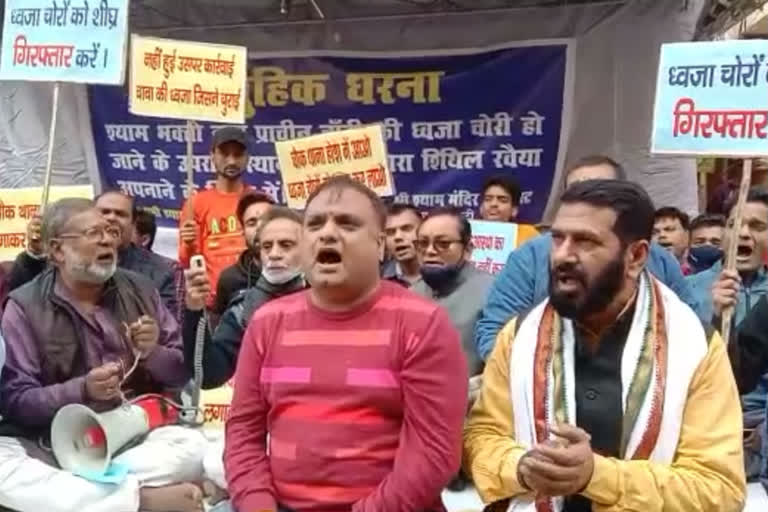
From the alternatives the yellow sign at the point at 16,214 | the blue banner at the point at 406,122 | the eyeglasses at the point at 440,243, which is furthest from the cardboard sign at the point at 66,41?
the blue banner at the point at 406,122

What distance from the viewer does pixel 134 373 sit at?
4395mm

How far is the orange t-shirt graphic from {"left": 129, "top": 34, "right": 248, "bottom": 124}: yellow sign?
0.96 m

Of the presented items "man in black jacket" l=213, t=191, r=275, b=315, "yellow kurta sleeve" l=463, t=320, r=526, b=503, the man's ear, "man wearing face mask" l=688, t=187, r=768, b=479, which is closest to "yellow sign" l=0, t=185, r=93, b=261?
"man in black jacket" l=213, t=191, r=275, b=315

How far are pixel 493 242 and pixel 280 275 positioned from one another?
2.19m

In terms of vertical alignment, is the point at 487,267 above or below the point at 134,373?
above

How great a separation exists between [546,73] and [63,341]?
5.23 meters

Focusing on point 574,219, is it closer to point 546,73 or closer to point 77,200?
point 77,200

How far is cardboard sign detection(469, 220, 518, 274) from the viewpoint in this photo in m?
6.31

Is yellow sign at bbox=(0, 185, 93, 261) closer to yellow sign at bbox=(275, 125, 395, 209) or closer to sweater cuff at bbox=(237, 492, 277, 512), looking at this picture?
yellow sign at bbox=(275, 125, 395, 209)

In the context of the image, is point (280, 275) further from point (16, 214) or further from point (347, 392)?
point (16, 214)

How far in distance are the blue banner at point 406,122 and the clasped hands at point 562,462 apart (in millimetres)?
6143

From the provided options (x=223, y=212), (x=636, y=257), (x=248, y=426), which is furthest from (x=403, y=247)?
(x=636, y=257)

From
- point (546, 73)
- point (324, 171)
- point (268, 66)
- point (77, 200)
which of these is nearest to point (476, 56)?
point (546, 73)

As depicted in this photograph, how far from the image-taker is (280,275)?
4.44 metres
